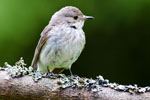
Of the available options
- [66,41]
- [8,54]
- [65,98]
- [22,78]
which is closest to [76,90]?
[65,98]

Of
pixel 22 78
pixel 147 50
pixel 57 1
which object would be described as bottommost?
pixel 22 78

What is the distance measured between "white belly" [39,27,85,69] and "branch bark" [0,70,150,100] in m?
0.93

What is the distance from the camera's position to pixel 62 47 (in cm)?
475

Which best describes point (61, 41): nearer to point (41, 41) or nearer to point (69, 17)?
point (41, 41)

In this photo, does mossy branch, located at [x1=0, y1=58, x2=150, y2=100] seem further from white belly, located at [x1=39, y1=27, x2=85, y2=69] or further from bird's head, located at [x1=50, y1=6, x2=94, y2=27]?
bird's head, located at [x1=50, y1=6, x2=94, y2=27]

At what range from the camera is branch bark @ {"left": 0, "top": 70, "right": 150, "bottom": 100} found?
3.69 metres

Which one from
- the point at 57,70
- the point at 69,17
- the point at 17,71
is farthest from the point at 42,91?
the point at 69,17

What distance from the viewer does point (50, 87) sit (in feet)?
12.5

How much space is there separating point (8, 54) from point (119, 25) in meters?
1.62

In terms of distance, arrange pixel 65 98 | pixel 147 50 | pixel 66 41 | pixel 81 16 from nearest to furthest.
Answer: pixel 65 98
pixel 66 41
pixel 81 16
pixel 147 50

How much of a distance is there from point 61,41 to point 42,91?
3.69ft

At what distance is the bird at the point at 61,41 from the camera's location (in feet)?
15.7

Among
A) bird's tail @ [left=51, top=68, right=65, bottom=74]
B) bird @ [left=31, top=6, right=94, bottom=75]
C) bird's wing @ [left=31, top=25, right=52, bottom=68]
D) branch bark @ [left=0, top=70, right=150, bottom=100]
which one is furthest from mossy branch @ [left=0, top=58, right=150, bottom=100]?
bird's tail @ [left=51, top=68, right=65, bottom=74]

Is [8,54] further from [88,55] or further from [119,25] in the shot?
[119,25]
